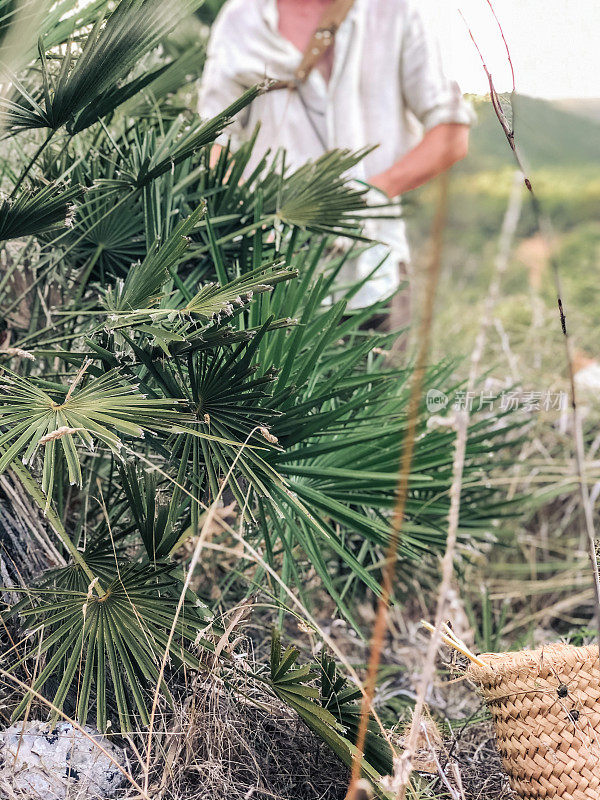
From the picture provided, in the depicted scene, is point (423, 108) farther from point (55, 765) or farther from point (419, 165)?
point (55, 765)

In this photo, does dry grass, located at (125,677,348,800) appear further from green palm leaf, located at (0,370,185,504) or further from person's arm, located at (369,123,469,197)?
person's arm, located at (369,123,469,197)

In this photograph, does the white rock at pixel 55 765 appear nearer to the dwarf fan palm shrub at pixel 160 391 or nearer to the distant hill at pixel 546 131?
the dwarf fan palm shrub at pixel 160 391

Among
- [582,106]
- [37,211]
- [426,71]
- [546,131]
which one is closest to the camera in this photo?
[582,106]

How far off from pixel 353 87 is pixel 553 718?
56.7 inches

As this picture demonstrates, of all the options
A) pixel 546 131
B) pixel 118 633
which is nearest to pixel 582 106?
pixel 546 131

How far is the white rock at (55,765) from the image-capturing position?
99 centimetres

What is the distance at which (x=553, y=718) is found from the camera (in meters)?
0.96

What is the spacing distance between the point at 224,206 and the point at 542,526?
1.30 meters

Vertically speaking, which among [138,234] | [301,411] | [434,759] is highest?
[138,234]

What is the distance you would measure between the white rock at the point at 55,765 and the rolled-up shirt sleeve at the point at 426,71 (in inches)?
57.5

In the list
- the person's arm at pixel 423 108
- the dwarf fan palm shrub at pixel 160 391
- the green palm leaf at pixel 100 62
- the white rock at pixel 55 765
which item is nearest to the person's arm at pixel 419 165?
the person's arm at pixel 423 108

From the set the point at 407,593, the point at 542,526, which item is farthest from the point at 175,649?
the point at 542,526

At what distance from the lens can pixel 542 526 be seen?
220cm

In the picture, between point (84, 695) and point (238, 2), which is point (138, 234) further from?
point (238, 2)
